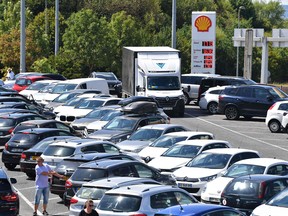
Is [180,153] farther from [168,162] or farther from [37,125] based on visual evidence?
[37,125]

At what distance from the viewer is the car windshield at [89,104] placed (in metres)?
38.7

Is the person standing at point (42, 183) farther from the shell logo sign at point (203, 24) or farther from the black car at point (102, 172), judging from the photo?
the shell logo sign at point (203, 24)

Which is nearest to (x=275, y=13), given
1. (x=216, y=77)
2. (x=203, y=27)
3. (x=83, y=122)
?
(x=203, y=27)

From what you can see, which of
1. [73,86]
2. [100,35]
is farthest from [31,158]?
[100,35]

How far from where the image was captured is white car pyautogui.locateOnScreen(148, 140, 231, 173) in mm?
24837

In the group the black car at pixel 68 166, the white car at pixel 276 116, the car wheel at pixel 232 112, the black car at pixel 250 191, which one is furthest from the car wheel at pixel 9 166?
the car wheel at pixel 232 112

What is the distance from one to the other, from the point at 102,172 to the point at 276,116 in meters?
19.5

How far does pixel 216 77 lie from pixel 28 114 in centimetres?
1786

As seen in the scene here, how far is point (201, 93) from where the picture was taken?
48.9 metres

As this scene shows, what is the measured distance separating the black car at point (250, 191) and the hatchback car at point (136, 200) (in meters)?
2.50

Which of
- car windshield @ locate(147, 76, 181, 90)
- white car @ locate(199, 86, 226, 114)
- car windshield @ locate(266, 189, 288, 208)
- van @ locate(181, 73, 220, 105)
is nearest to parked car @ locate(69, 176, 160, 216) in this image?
car windshield @ locate(266, 189, 288, 208)

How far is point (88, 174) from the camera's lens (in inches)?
790

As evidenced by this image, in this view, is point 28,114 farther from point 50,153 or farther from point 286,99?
point 286,99

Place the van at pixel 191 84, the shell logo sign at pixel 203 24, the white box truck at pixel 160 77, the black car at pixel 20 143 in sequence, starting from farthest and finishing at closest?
the shell logo sign at pixel 203 24 → the van at pixel 191 84 → the white box truck at pixel 160 77 → the black car at pixel 20 143
